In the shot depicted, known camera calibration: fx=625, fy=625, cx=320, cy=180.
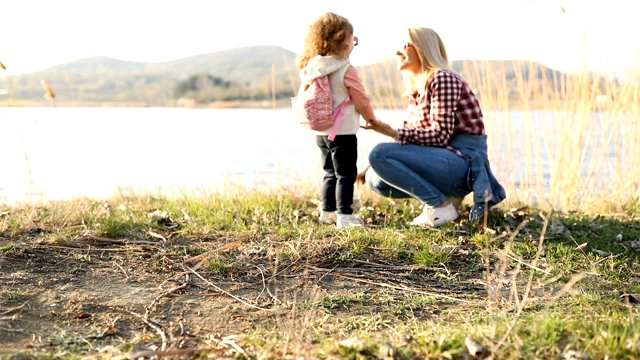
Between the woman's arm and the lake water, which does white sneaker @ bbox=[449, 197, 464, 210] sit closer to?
the woman's arm

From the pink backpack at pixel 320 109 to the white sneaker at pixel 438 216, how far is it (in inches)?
32.6

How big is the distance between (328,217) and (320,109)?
30.5 inches

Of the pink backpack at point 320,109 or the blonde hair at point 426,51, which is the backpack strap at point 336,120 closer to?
the pink backpack at point 320,109

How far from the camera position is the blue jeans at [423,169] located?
414 cm

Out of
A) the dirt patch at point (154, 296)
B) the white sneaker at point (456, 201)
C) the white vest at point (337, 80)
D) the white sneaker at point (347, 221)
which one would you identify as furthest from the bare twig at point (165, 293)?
the white sneaker at point (456, 201)

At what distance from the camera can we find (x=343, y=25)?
13.5 feet

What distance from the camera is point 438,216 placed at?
13.7 ft

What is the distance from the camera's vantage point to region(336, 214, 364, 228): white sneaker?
13.4 feet

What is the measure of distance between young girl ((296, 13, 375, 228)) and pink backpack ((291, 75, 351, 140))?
0.04m

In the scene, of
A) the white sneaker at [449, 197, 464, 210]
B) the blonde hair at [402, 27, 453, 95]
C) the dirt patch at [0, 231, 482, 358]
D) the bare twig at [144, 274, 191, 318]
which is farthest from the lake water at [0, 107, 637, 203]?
the bare twig at [144, 274, 191, 318]

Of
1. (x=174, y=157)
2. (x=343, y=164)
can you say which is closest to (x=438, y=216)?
(x=343, y=164)

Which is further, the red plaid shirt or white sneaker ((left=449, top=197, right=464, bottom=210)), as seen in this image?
white sneaker ((left=449, top=197, right=464, bottom=210))

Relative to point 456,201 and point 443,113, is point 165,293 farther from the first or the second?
point 456,201

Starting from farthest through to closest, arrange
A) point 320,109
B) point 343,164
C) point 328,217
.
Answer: point 328,217 → point 343,164 → point 320,109
